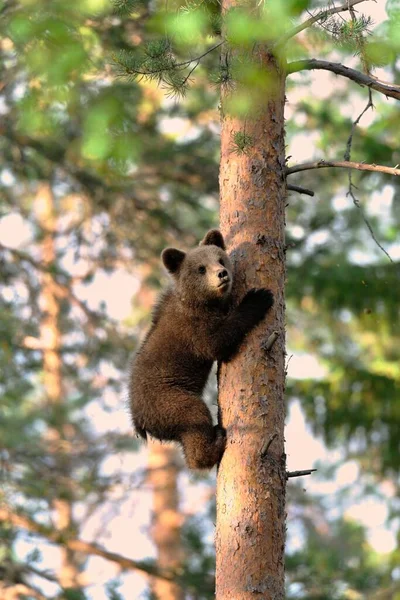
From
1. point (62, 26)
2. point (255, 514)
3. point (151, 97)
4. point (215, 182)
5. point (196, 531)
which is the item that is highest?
point (151, 97)

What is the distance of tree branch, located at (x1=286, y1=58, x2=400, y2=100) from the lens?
5.17m

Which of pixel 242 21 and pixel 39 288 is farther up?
pixel 39 288

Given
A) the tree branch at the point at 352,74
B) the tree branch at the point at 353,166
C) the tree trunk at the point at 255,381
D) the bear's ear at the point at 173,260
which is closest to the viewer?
the tree trunk at the point at 255,381

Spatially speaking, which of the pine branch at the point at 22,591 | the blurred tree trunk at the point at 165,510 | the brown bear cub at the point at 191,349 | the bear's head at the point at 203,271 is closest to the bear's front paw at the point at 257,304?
the brown bear cub at the point at 191,349

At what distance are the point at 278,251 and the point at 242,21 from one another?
1.54 m

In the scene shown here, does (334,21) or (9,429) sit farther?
(9,429)

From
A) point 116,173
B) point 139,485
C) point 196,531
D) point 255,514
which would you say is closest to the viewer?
point 255,514

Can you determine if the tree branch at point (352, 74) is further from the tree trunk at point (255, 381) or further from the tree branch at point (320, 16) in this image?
the tree branch at point (320, 16)

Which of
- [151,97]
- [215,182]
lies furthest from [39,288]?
[151,97]

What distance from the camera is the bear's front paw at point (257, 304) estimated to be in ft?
17.2

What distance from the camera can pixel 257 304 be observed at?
5266 millimetres

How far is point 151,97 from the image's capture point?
16156 mm

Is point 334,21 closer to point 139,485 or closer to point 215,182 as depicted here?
point 139,485

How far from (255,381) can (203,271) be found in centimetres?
144
